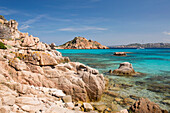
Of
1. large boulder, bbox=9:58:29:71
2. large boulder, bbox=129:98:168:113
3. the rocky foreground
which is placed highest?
large boulder, bbox=9:58:29:71

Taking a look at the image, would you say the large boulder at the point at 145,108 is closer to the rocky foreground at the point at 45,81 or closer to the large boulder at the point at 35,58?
the rocky foreground at the point at 45,81

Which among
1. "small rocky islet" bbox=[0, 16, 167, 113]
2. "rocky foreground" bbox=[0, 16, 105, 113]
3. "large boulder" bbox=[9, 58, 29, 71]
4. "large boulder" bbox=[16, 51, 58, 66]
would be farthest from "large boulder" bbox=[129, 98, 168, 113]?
"large boulder" bbox=[9, 58, 29, 71]

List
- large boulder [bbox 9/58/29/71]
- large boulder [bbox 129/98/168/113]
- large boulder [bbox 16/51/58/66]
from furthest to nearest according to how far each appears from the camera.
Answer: large boulder [bbox 16/51/58/66] → large boulder [bbox 9/58/29/71] → large boulder [bbox 129/98/168/113]

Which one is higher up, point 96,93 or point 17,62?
point 17,62

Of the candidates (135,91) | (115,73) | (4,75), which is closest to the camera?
(4,75)

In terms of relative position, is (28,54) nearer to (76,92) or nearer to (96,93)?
(76,92)

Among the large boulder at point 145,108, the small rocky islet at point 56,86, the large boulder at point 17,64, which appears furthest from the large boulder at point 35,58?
the large boulder at point 145,108

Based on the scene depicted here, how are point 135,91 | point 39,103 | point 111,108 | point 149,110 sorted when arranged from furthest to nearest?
point 135,91 → point 111,108 → point 149,110 → point 39,103

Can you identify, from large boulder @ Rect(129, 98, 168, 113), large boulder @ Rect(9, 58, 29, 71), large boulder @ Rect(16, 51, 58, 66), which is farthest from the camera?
large boulder @ Rect(16, 51, 58, 66)

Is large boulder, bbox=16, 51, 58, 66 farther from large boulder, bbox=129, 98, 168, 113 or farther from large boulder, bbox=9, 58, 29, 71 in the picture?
large boulder, bbox=129, 98, 168, 113

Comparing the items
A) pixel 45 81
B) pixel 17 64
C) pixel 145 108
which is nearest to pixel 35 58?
pixel 17 64

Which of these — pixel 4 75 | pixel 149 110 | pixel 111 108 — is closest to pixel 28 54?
pixel 4 75

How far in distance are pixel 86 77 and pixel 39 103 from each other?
589 centimetres

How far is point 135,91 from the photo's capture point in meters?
14.4
